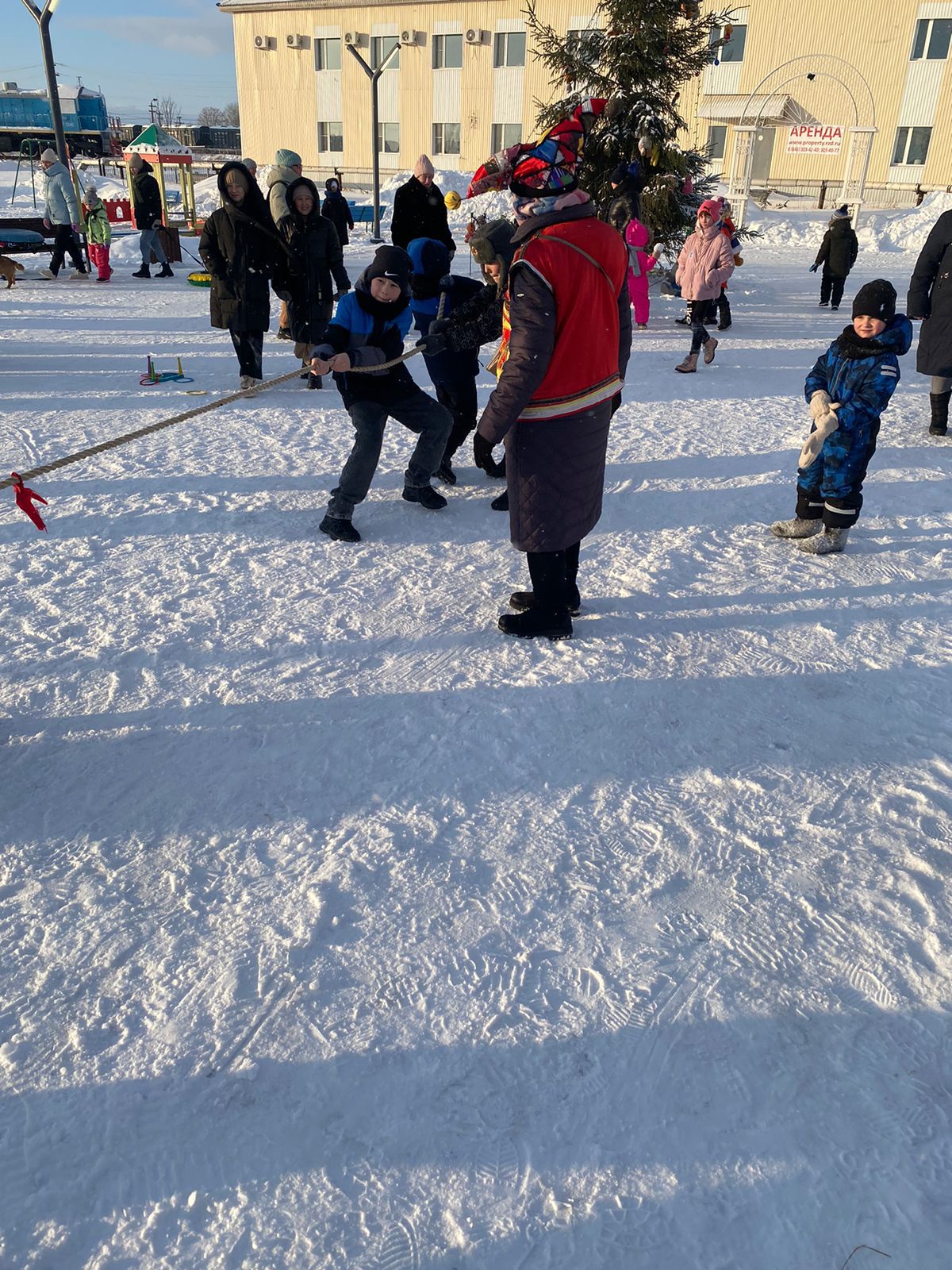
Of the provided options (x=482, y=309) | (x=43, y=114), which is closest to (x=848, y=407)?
(x=482, y=309)

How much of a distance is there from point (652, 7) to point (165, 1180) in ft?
45.9

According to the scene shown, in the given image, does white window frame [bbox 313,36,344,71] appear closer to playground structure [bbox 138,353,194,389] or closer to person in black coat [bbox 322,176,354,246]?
person in black coat [bbox 322,176,354,246]

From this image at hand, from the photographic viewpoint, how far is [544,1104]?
5.84ft

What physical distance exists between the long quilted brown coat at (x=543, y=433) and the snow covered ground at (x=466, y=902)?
0.58 m

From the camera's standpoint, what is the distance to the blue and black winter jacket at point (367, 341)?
4164mm

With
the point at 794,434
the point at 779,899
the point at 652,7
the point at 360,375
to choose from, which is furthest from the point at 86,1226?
the point at 652,7

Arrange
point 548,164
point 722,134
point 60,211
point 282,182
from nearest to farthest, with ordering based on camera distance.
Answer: point 548,164, point 282,182, point 60,211, point 722,134

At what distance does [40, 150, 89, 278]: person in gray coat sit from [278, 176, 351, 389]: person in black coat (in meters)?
6.36

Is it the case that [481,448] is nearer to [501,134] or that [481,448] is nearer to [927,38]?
[927,38]

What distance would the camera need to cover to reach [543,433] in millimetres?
3145

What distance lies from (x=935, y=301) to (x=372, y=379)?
417 centimetres

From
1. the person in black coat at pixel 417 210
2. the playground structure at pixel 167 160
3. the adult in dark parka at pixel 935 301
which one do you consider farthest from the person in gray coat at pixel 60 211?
the adult in dark parka at pixel 935 301

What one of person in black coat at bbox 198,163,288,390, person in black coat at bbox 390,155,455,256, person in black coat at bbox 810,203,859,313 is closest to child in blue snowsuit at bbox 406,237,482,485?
person in black coat at bbox 198,163,288,390

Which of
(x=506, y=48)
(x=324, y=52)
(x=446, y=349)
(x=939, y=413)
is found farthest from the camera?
(x=324, y=52)
